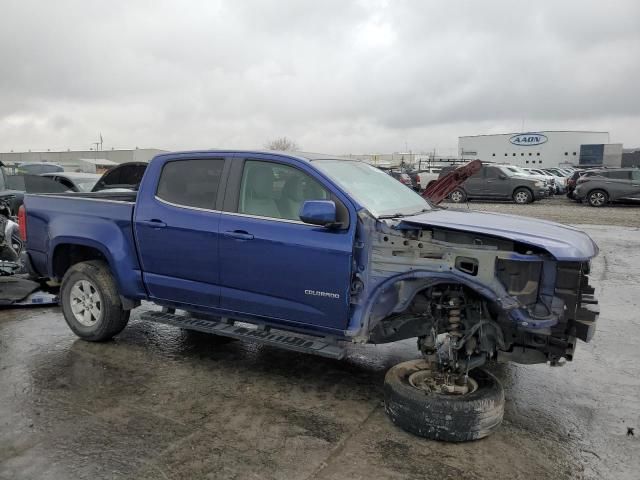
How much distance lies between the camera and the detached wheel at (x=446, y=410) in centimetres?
351

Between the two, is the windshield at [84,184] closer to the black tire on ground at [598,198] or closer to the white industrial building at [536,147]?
the black tire on ground at [598,198]

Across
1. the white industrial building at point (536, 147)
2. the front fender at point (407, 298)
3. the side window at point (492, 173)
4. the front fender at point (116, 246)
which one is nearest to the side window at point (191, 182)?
the front fender at point (116, 246)

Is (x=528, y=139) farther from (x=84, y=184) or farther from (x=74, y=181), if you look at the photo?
(x=74, y=181)

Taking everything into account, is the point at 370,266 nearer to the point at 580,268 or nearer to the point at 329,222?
the point at 329,222

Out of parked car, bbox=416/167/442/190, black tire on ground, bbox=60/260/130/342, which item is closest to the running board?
black tire on ground, bbox=60/260/130/342

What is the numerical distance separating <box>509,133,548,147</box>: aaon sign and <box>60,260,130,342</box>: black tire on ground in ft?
260

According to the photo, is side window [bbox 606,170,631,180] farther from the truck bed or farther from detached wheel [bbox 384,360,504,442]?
the truck bed

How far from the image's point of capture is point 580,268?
344 centimetres

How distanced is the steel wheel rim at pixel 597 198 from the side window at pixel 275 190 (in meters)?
22.0

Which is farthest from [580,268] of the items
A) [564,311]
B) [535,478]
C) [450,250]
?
[535,478]

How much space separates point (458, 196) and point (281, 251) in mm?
21741

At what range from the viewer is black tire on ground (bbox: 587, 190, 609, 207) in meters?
22.8

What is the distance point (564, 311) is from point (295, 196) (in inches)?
84.3

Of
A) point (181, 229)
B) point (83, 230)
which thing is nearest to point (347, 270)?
point (181, 229)
